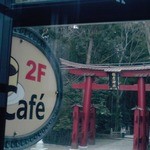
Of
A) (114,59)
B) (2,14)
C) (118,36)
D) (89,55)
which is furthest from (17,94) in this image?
(114,59)

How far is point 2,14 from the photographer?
2.15 feet

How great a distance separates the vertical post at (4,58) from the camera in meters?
0.65

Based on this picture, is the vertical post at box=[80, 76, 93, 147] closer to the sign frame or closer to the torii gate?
the torii gate

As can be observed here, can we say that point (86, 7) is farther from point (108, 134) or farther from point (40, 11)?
point (108, 134)

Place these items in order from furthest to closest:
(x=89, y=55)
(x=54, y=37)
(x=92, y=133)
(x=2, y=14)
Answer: (x=92, y=133) < (x=89, y=55) < (x=54, y=37) < (x=2, y=14)

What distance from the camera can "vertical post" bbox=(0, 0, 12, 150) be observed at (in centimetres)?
65

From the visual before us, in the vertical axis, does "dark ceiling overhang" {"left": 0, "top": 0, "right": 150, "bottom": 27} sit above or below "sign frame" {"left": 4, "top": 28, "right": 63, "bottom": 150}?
above

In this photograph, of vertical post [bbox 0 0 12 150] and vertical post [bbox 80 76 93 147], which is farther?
vertical post [bbox 80 76 93 147]

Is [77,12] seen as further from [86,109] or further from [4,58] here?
[86,109]

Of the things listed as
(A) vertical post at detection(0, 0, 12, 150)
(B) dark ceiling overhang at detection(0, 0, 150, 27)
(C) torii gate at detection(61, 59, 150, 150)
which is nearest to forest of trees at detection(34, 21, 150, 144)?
(C) torii gate at detection(61, 59, 150, 150)

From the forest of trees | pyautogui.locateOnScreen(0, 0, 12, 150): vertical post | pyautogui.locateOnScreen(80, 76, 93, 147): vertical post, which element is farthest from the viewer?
pyautogui.locateOnScreen(80, 76, 93, 147): vertical post

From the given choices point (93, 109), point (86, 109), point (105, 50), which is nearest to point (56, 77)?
point (105, 50)

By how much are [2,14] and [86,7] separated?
21 centimetres

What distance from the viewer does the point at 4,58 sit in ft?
2.15
